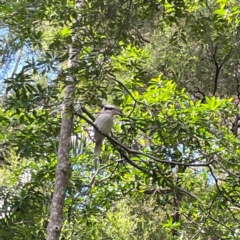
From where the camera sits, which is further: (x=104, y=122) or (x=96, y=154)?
(x=96, y=154)

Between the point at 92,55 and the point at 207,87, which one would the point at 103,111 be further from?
the point at 207,87

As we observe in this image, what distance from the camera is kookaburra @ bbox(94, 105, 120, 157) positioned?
8.42 ft

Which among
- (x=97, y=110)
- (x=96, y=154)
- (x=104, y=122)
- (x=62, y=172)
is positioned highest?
(x=97, y=110)

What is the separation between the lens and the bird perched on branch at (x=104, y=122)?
257 centimetres

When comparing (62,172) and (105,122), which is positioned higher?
(105,122)

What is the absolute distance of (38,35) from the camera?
6.58 ft

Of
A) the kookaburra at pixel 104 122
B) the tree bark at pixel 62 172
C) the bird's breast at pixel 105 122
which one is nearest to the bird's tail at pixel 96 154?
the kookaburra at pixel 104 122

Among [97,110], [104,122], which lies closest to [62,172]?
[104,122]

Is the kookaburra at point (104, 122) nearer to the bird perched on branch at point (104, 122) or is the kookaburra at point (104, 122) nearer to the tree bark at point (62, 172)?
the bird perched on branch at point (104, 122)

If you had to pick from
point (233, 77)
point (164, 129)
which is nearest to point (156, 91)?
point (164, 129)

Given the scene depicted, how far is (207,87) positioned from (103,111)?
89.8 inches

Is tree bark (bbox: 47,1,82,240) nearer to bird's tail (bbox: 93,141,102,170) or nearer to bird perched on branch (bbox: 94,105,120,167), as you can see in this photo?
bird perched on branch (bbox: 94,105,120,167)

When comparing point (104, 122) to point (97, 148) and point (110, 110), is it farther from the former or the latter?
point (97, 148)

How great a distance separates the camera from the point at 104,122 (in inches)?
103
